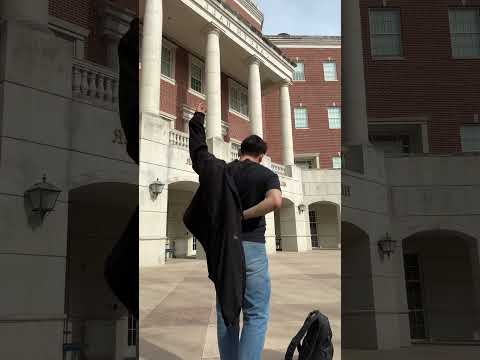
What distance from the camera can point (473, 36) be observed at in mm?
2920

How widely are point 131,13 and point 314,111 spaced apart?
1.10 m

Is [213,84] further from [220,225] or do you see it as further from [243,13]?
[220,225]

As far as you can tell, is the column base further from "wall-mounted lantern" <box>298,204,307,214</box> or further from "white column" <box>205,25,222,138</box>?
"wall-mounted lantern" <box>298,204,307,214</box>

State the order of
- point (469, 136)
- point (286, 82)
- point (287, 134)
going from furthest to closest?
point (469, 136) → point (286, 82) → point (287, 134)

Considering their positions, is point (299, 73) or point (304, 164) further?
point (299, 73)

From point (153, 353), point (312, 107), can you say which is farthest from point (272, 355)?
point (312, 107)

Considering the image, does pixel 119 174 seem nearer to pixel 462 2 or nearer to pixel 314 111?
pixel 314 111

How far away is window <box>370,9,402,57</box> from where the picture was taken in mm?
3061

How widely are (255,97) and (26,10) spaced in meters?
1.01

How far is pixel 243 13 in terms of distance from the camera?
1.72m

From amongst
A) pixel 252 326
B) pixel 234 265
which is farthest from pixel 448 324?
pixel 234 265

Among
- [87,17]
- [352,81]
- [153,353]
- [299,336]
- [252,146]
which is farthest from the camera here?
[352,81]

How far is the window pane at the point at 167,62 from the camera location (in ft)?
4.62

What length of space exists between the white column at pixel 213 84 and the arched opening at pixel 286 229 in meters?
0.40
